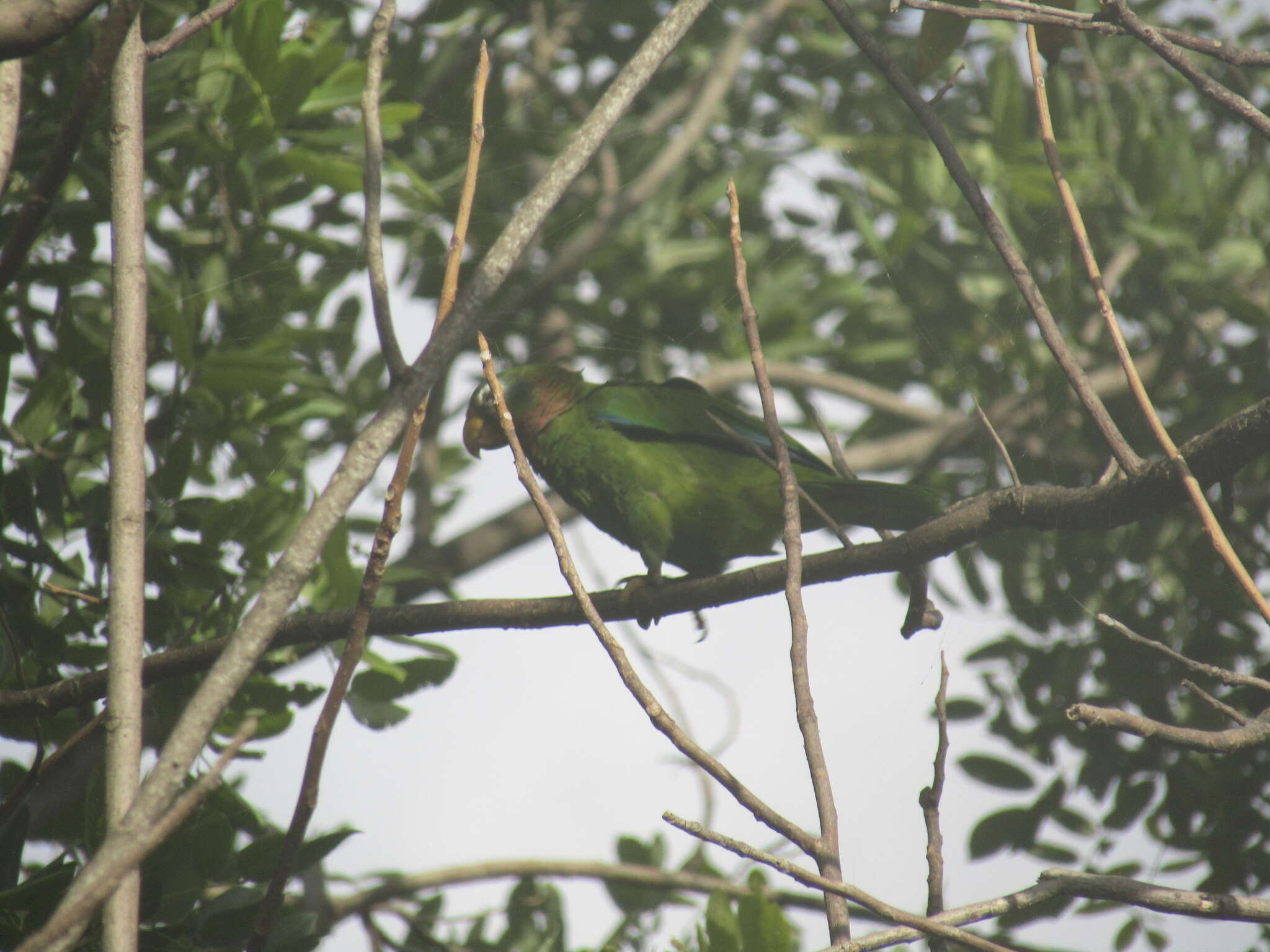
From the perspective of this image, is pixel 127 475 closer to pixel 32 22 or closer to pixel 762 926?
pixel 32 22

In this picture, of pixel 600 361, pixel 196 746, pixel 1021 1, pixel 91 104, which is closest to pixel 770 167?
pixel 600 361

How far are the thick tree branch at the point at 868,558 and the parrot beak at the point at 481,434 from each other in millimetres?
1320

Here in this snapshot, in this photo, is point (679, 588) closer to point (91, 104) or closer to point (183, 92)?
point (91, 104)

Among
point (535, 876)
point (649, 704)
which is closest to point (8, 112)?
point (649, 704)

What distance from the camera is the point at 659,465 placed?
3348 mm

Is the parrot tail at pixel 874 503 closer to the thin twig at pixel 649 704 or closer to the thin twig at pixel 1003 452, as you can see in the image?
the thin twig at pixel 1003 452

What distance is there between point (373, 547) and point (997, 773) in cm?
235

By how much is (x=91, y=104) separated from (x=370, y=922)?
298cm

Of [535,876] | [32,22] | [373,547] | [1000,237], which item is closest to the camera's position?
[32,22]

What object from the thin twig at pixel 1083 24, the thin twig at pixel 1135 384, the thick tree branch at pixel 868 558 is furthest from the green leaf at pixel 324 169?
the thin twig at pixel 1135 384

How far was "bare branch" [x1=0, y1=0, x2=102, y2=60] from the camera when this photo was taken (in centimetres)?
140

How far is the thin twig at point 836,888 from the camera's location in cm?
143

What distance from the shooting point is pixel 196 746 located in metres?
1.53

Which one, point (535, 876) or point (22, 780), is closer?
point (22, 780)
